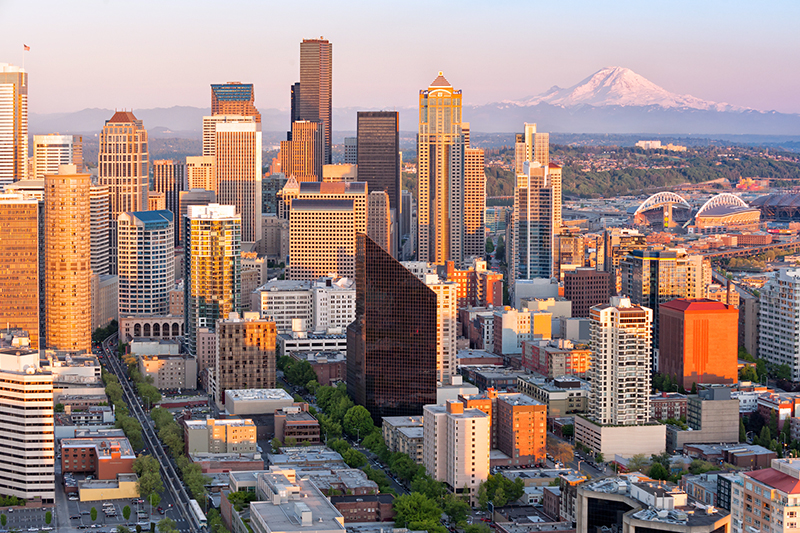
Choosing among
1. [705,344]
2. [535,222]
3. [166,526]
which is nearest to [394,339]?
[705,344]

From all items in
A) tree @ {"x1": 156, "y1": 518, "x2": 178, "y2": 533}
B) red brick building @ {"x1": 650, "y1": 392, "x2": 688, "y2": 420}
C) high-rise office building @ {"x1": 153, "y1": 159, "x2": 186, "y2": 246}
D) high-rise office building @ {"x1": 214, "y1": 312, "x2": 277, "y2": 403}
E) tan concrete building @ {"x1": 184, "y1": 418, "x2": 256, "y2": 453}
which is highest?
high-rise office building @ {"x1": 153, "y1": 159, "x2": 186, "y2": 246}

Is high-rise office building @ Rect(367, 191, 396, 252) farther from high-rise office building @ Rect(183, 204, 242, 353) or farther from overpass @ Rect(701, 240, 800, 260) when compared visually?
high-rise office building @ Rect(183, 204, 242, 353)

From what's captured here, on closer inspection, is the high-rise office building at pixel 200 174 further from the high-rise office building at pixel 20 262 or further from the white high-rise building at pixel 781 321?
the white high-rise building at pixel 781 321

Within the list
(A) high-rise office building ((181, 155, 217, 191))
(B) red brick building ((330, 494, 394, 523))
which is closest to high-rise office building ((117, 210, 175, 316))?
(B) red brick building ((330, 494, 394, 523))

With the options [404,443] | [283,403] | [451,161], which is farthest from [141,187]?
[404,443]

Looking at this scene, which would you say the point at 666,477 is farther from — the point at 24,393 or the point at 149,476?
the point at 24,393

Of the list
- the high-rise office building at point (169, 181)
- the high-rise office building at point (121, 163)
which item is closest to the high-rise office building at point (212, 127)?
the high-rise office building at point (169, 181)

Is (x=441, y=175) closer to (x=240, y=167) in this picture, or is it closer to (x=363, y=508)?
(x=240, y=167)
